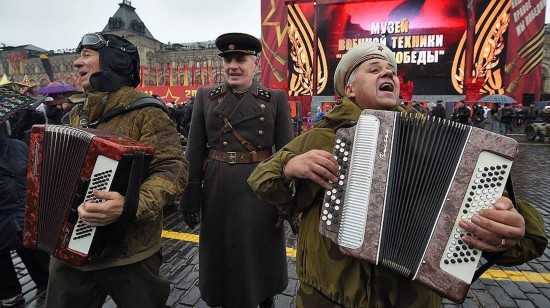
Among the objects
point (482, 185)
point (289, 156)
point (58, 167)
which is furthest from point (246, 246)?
point (482, 185)

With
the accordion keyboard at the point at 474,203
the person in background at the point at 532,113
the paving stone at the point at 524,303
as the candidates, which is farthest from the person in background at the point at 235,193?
the person in background at the point at 532,113

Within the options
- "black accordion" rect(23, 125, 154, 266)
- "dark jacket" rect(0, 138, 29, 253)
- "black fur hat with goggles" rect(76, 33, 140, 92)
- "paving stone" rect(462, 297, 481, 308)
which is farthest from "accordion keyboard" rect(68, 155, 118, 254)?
"paving stone" rect(462, 297, 481, 308)

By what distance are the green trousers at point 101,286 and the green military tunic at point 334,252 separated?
0.84m

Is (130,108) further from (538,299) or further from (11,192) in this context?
(538,299)

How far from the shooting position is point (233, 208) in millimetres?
2375

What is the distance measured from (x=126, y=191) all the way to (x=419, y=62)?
18653 millimetres

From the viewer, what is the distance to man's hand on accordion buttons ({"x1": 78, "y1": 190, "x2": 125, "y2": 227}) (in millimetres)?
1449

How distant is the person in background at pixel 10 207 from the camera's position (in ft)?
8.77

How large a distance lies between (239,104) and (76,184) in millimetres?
1193

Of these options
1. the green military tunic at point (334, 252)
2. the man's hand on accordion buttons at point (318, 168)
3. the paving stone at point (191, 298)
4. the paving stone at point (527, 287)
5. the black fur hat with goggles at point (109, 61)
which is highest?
the black fur hat with goggles at point (109, 61)

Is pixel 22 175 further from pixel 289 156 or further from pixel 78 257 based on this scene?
pixel 289 156

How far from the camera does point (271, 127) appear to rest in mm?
2488

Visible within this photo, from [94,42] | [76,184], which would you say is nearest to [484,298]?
[76,184]

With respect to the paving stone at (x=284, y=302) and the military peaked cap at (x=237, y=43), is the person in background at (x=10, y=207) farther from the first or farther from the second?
the paving stone at (x=284, y=302)
